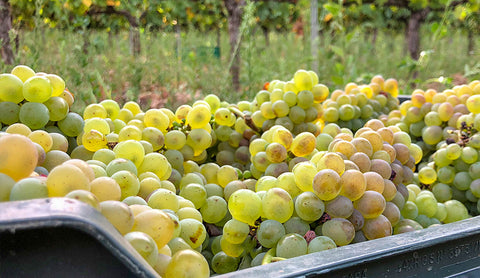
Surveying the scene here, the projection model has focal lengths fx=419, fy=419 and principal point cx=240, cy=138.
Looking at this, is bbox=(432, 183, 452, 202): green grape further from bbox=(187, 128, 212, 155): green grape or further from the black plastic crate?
the black plastic crate

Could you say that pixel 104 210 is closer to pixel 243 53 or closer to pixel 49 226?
pixel 49 226

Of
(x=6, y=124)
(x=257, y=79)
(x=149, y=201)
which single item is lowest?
(x=257, y=79)

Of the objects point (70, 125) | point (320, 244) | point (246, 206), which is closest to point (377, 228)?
point (320, 244)

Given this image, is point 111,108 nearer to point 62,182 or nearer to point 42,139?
point 42,139

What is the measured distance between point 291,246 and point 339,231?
10 centimetres

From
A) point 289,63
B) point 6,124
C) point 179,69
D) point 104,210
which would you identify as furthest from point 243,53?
point 104,210

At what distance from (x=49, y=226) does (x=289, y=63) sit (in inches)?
156

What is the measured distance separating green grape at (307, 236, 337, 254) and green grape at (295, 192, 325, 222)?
0.04m

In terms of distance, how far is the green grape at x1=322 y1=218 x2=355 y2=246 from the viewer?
77 centimetres

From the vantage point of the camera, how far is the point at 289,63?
423cm

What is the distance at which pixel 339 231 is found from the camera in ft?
2.53

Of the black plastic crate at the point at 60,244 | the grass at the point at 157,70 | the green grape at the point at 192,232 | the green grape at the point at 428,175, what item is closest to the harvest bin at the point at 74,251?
the black plastic crate at the point at 60,244

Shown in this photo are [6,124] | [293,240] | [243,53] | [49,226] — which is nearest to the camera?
[49,226]

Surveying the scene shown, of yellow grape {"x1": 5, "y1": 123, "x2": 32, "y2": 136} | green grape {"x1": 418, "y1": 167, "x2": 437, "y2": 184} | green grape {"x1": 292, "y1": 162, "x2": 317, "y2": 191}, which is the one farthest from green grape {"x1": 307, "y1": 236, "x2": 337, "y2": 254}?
green grape {"x1": 418, "y1": 167, "x2": 437, "y2": 184}
